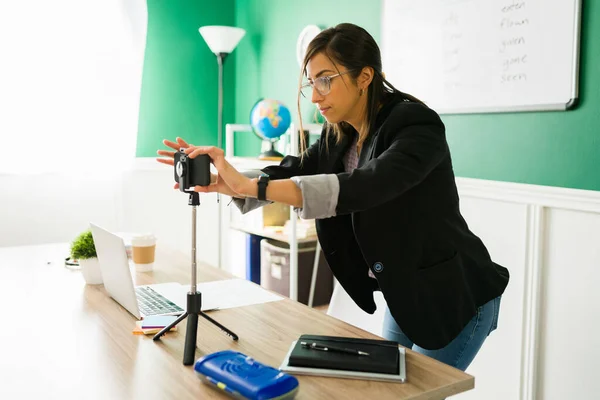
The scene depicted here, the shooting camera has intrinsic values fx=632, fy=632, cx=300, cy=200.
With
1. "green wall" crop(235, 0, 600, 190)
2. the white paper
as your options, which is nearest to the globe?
"green wall" crop(235, 0, 600, 190)

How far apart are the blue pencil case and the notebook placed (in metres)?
0.11

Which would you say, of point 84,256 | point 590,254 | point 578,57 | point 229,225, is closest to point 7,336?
point 84,256

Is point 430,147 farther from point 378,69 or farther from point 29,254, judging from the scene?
point 29,254

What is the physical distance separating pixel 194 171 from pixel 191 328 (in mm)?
313

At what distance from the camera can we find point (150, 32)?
3875mm

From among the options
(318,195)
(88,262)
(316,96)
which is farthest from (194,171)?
(88,262)

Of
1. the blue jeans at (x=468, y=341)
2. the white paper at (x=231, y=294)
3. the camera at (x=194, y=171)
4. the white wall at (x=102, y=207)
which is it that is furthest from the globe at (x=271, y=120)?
the camera at (x=194, y=171)

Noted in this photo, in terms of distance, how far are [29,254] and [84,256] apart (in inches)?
22.5

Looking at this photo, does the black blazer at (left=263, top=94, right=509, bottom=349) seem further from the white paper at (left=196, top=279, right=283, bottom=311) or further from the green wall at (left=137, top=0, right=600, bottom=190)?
the green wall at (left=137, top=0, right=600, bottom=190)

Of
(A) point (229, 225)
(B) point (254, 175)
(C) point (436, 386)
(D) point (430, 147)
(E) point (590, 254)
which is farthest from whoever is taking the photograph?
(A) point (229, 225)

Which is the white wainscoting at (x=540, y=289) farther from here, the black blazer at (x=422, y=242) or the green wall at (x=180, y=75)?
the green wall at (x=180, y=75)

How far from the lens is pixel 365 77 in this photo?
1480mm

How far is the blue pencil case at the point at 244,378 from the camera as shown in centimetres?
99

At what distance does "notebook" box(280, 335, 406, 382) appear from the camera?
1.13 metres
